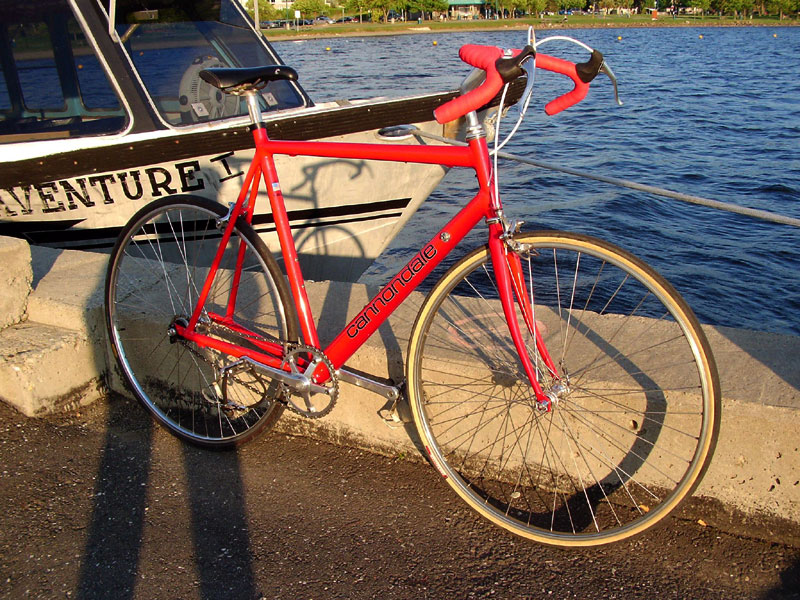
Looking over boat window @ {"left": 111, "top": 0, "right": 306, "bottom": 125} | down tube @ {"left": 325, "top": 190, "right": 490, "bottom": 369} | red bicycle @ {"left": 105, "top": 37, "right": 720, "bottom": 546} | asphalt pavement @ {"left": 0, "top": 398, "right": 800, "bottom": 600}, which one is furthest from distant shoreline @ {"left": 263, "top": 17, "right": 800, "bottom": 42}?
down tube @ {"left": 325, "top": 190, "right": 490, "bottom": 369}

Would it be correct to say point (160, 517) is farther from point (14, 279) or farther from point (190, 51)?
point (190, 51)

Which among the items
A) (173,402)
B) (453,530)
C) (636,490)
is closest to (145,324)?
(173,402)

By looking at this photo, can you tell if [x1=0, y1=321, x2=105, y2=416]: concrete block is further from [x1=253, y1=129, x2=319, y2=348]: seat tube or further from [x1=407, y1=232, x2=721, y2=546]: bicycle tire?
[x1=407, y1=232, x2=721, y2=546]: bicycle tire

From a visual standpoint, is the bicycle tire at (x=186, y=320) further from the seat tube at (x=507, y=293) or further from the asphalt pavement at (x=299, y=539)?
the seat tube at (x=507, y=293)

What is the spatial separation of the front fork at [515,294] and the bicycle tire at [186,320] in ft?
3.10

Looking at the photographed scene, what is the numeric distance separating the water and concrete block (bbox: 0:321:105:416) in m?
5.72

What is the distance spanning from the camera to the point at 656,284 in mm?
2346

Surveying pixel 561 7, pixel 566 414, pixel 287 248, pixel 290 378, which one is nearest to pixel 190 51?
pixel 287 248

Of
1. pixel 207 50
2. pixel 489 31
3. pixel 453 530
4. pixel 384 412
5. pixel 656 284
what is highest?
pixel 207 50

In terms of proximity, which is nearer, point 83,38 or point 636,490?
point 636,490

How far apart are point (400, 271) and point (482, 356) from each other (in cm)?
52

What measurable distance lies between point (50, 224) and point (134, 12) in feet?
A: 5.63

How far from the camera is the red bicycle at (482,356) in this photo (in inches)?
97.0

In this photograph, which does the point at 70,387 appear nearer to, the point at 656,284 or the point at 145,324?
the point at 145,324
